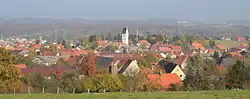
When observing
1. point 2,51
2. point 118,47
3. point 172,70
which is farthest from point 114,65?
point 118,47

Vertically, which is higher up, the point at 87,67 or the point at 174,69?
the point at 87,67

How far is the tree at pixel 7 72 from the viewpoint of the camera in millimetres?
27906

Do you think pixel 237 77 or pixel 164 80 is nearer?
pixel 237 77

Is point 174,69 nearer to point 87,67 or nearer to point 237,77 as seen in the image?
point 87,67

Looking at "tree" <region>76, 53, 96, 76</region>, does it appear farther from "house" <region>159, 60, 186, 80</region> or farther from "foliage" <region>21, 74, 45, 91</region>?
"house" <region>159, 60, 186, 80</region>

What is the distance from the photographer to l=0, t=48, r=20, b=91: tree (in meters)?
27.9

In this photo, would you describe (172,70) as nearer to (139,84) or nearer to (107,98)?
(139,84)

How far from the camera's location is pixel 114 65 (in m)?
59.9

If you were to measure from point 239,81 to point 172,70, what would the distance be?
71.3 ft

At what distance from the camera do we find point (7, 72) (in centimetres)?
2809

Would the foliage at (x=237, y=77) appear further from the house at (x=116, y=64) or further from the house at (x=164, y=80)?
the house at (x=116, y=64)

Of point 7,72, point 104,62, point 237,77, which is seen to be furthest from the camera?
point 104,62

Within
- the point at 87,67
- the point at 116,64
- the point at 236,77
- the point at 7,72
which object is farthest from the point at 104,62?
the point at 7,72

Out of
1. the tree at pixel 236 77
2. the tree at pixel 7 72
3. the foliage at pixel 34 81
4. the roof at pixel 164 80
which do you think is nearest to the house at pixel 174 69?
the roof at pixel 164 80
